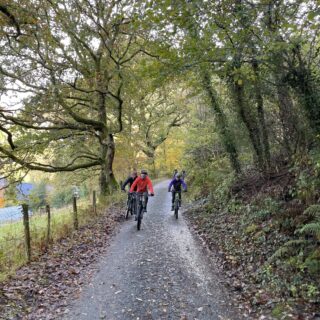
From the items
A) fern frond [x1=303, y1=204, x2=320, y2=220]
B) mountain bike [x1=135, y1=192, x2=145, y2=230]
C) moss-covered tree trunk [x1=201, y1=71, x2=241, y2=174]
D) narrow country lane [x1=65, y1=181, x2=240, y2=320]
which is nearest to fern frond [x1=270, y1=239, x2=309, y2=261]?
fern frond [x1=303, y1=204, x2=320, y2=220]

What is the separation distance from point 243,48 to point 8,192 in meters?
7.75

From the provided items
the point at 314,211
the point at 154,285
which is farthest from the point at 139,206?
the point at 314,211

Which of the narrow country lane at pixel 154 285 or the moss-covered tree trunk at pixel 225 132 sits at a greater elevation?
the moss-covered tree trunk at pixel 225 132

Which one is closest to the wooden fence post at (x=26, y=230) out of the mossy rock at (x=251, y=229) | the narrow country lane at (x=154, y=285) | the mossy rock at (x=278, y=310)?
the narrow country lane at (x=154, y=285)

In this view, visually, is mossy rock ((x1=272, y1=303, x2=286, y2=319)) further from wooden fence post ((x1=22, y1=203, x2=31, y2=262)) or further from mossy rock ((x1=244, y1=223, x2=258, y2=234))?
wooden fence post ((x1=22, y1=203, x2=31, y2=262))

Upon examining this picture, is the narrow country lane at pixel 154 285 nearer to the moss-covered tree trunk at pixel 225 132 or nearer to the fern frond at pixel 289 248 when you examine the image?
the fern frond at pixel 289 248

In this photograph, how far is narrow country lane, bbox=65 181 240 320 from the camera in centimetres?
538

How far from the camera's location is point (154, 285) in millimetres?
6457

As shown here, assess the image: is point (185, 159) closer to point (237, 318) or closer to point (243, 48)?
point (243, 48)

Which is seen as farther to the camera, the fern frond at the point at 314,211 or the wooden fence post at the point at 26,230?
the wooden fence post at the point at 26,230

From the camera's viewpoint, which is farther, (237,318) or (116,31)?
(116,31)

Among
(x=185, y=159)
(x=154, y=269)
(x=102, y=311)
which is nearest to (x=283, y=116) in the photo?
(x=154, y=269)

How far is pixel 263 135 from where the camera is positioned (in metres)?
11.8

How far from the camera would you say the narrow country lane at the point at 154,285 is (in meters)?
5.38
